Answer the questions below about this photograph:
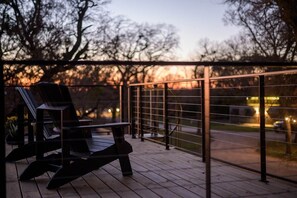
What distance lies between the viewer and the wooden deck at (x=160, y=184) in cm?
304

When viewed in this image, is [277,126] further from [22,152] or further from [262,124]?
[22,152]

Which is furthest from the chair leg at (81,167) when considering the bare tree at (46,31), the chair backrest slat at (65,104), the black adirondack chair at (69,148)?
the bare tree at (46,31)

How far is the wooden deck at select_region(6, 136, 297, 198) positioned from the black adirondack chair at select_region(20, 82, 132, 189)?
10 centimetres

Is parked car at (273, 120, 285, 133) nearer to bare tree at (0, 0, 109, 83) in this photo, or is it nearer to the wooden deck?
the wooden deck

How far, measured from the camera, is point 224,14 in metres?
13.4

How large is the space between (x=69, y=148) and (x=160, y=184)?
81cm

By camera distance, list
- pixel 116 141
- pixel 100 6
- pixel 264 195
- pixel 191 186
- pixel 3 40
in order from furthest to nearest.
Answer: pixel 100 6
pixel 3 40
pixel 116 141
pixel 191 186
pixel 264 195

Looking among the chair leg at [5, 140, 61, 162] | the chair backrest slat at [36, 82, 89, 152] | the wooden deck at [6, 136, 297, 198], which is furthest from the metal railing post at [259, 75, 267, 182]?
the chair leg at [5, 140, 61, 162]

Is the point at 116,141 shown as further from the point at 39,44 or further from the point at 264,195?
the point at 39,44

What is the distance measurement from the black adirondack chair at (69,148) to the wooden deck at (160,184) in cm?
10

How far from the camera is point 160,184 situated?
132 inches

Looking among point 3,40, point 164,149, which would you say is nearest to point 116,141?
point 164,149

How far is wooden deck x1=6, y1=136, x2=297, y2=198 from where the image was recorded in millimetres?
3041

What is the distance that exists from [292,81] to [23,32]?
8346 millimetres
